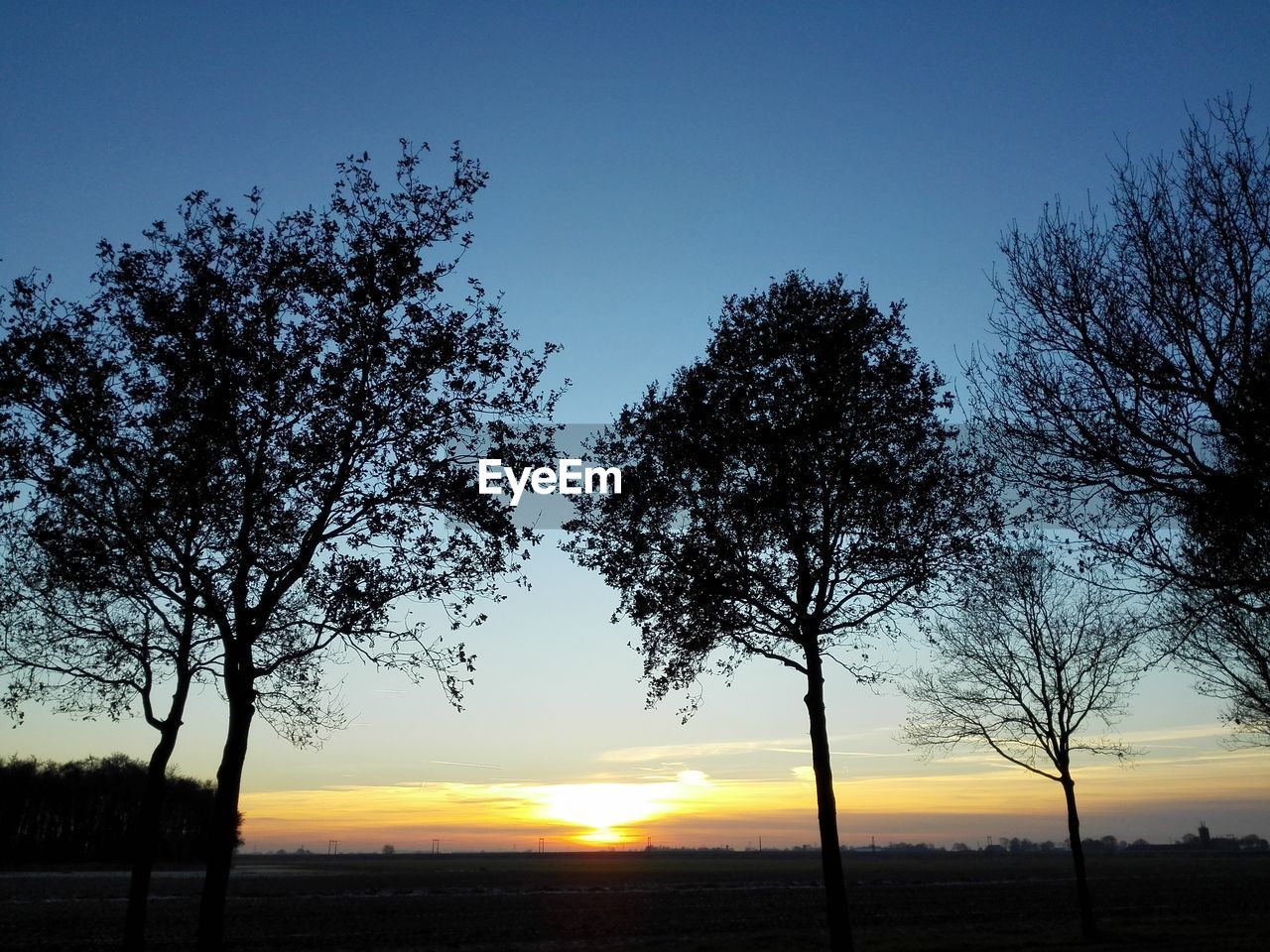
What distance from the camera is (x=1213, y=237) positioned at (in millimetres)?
15422

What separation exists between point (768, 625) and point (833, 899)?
6.53 meters

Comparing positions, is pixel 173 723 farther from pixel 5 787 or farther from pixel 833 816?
pixel 5 787

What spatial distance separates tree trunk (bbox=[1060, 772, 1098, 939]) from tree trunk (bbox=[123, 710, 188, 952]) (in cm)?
2892

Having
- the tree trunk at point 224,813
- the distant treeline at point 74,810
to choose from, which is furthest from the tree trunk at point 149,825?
the distant treeline at point 74,810

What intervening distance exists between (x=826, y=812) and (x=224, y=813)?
1330 centimetres

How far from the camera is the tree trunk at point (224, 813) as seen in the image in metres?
18.0

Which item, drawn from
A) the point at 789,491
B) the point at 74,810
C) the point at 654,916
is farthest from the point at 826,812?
the point at 74,810

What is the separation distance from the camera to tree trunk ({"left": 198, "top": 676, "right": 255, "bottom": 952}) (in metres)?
18.0

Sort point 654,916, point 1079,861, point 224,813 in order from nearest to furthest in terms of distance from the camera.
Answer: point 224,813 → point 1079,861 → point 654,916

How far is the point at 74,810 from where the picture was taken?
434 ft

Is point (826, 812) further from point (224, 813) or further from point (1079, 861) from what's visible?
point (1079, 861)

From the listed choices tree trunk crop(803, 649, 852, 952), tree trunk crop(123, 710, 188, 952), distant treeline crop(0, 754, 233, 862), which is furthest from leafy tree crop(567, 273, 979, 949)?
distant treeline crop(0, 754, 233, 862)

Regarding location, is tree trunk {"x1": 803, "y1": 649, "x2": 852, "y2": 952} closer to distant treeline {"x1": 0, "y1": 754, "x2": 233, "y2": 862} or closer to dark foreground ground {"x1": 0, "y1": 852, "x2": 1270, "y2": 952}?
dark foreground ground {"x1": 0, "y1": 852, "x2": 1270, "y2": 952}

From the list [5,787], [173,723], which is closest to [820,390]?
[173,723]
